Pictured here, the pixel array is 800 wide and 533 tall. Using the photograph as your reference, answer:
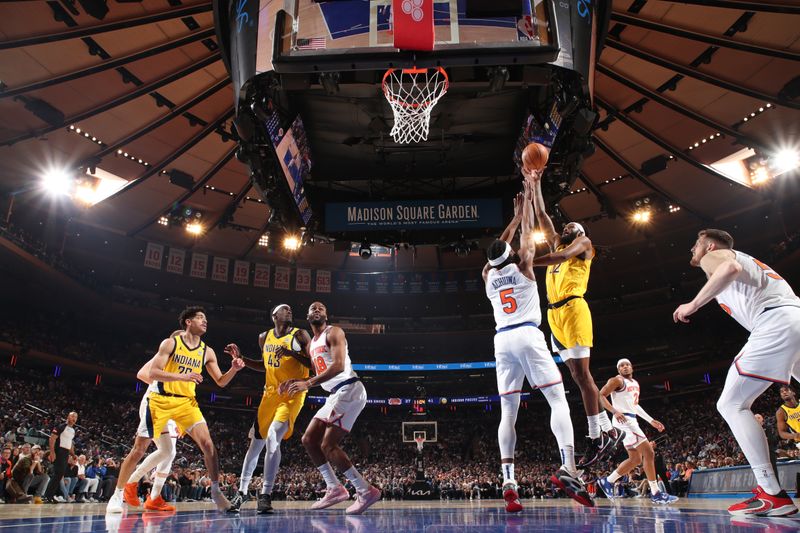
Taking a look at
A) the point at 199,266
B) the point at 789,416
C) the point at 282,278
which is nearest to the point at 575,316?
the point at 789,416

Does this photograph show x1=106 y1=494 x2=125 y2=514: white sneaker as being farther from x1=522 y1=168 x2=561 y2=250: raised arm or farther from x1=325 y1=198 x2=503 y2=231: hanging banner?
x1=325 y1=198 x2=503 y2=231: hanging banner

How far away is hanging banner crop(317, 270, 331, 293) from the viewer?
33.7 metres

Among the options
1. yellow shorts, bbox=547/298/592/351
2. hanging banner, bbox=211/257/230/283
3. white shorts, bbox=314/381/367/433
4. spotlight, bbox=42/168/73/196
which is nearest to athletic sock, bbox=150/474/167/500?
white shorts, bbox=314/381/367/433

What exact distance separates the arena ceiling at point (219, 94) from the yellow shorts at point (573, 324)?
22.3ft

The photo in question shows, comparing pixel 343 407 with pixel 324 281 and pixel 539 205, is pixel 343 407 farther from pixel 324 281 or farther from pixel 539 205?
pixel 324 281

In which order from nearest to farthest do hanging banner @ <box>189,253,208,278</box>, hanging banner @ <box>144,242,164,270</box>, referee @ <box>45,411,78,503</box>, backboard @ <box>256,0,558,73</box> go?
backboard @ <box>256,0,558,73</box> → referee @ <box>45,411,78,503</box> → hanging banner @ <box>144,242,164,270</box> → hanging banner @ <box>189,253,208,278</box>

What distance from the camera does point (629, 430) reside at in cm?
827

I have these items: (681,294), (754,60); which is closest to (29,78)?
(754,60)

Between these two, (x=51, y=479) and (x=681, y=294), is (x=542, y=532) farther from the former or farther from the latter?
(x=681, y=294)

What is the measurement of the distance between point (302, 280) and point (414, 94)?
2439 cm

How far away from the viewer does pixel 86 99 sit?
13.1 metres

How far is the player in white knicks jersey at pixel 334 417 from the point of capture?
5828 mm

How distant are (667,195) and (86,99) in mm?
17379

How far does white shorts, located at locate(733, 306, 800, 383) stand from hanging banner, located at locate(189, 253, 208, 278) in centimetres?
2935
